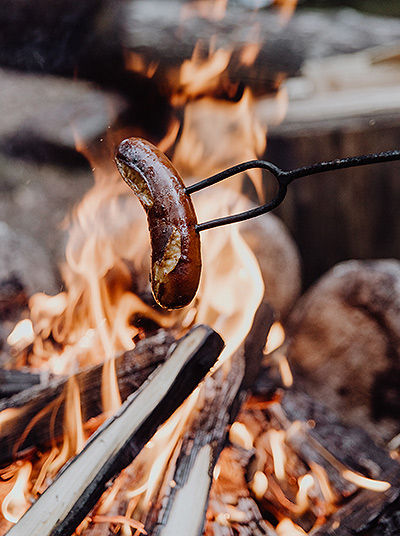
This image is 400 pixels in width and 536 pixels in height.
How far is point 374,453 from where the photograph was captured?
171 cm

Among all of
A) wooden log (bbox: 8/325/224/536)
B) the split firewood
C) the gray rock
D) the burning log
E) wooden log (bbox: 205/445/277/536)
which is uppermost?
the burning log

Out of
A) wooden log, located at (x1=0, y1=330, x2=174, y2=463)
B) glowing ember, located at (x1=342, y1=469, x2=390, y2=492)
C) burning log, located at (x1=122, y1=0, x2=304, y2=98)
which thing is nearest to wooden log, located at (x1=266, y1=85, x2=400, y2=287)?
burning log, located at (x1=122, y1=0, x2=304, y2=98)

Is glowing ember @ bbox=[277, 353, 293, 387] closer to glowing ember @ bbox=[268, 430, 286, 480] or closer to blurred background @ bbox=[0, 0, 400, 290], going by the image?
glowing ember @ bbox=[268, 430, 286, 480]

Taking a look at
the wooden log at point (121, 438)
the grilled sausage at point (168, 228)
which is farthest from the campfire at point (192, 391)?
the grilled sausage at point (168, 228)

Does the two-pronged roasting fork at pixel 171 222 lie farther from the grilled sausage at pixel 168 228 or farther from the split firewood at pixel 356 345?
the split firewood at pixel 356 345

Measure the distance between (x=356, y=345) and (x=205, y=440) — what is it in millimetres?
1246

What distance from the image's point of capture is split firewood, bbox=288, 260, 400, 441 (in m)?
2.21

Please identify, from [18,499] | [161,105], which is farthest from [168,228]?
[161,105]

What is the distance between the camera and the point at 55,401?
1420mm

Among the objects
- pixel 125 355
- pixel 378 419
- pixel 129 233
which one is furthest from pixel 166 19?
pixel 378 419

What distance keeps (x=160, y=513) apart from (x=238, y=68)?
2.93m

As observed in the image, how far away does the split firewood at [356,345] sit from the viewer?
7.25 ft

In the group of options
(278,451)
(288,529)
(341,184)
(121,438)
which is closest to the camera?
(121,438)

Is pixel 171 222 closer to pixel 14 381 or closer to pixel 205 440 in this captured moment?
pixel 205 440
